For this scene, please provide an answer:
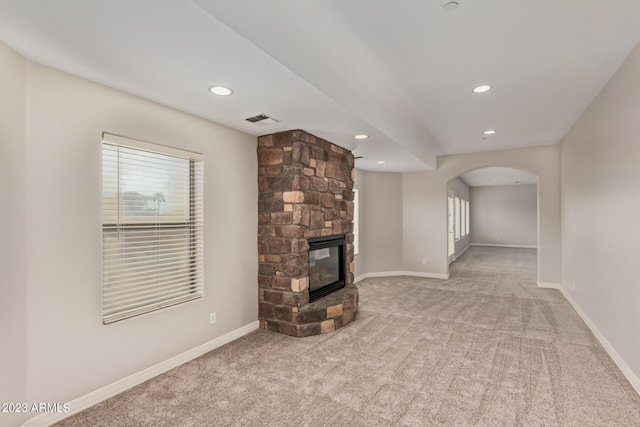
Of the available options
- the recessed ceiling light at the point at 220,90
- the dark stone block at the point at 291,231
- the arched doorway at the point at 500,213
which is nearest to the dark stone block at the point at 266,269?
the dark stone block at the point at 291,231

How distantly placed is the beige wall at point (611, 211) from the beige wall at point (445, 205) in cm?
125

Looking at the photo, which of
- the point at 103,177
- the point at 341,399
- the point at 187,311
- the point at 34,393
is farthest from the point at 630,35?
the point at 34,393

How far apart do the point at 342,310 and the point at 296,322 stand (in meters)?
0.62

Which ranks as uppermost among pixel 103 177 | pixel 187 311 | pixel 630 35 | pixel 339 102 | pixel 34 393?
pixel 630 35

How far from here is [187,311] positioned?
9.93 feet

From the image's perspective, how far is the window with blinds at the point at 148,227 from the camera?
2.46m

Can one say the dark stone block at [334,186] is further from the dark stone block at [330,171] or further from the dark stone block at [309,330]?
the dark stone block at [309,330]

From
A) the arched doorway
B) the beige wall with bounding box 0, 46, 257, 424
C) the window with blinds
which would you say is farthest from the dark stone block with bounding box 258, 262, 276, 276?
the arched doorway

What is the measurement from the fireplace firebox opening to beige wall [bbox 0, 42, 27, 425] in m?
2.48

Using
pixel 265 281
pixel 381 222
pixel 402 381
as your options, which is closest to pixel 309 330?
pixel 265 281

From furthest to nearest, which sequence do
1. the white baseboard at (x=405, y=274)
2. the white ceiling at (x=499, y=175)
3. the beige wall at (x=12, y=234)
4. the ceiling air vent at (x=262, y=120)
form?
the white ceiling at (x=499, y=175), the white baseboard at (x=405, y=274), the ceiling air vent at (x=262, y=120), the beige wall at (x=12, y=234)

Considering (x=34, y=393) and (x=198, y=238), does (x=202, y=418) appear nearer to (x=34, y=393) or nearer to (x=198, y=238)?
(x=34, y=393)

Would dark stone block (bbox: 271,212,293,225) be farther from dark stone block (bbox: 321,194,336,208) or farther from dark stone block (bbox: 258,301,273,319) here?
dark stone block (bbox: 258,301,273,319)

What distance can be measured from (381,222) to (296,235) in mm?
3741
